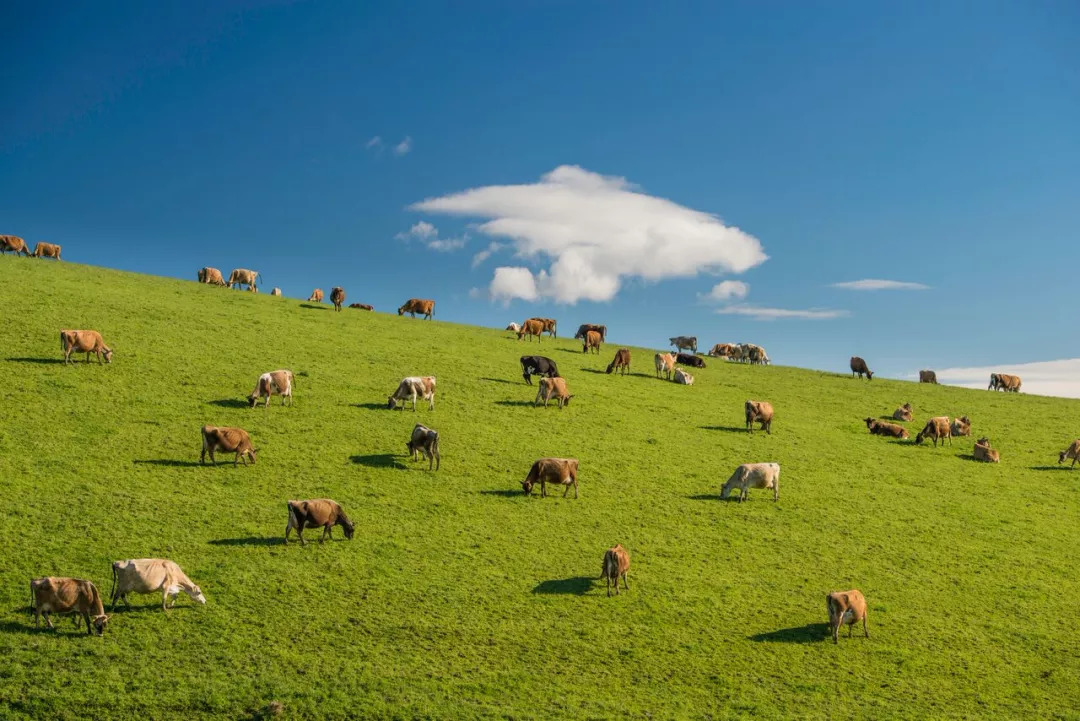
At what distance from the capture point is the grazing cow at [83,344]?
3103 cm

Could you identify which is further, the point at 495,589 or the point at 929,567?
the point at 929,567

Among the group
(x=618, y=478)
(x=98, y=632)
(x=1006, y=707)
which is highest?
(x=618, y=478)

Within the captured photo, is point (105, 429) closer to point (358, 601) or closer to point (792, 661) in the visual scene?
point (358, 601)

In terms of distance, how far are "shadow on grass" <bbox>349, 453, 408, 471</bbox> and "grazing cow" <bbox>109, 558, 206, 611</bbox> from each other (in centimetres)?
920

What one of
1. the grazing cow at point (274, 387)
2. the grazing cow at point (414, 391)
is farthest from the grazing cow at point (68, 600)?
the grazing cow at point (414, 391)

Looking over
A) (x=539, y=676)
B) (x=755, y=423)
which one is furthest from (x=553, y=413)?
(x=539, y=676)

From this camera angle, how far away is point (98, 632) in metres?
14.4

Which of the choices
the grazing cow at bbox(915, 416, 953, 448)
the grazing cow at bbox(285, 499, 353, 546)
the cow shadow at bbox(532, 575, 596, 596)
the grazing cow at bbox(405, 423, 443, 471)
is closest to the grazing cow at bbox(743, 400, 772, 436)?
the grazing cow at bbox(915, 416, 953, 448)

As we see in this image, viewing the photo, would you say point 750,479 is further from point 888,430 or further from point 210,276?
point 210,276

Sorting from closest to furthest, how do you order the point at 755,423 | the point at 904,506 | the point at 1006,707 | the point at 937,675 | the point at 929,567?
the point at 1006,707 → the point at 937,675 → the point at 929,567 → the point at 904,506 → the point at 755,423

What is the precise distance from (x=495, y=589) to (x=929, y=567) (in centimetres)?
1303

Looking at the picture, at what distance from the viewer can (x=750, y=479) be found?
2562 cm

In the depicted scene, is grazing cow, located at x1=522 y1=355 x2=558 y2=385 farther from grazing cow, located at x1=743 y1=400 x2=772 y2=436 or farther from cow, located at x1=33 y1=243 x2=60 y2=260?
cow, located at x1=33 y1=243 x2=60 y2=260

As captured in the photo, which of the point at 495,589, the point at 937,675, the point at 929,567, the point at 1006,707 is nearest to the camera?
the point at 1006,707
